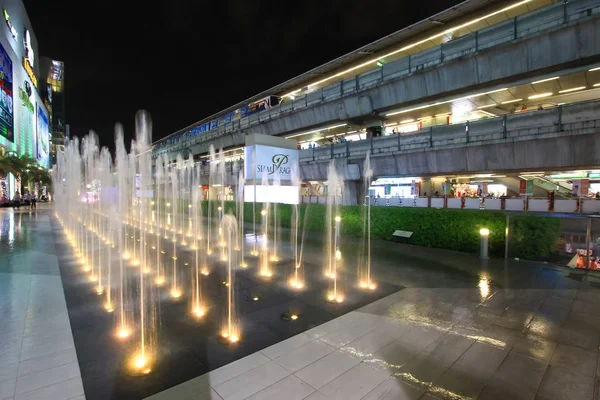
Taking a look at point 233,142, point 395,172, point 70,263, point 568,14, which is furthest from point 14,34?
point 568,14

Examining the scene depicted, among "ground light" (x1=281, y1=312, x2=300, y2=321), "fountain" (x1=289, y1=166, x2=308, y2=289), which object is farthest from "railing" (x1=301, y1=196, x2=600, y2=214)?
"ground light" (x1=281, y1=312, x2=300, y2=321)

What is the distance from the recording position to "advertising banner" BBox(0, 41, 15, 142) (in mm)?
30344

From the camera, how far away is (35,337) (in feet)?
13.4

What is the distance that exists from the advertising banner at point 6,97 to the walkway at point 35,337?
114 feet

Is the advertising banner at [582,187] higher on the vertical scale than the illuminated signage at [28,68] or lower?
lower

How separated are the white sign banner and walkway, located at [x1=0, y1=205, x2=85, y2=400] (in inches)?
477

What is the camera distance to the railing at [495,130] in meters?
10.9

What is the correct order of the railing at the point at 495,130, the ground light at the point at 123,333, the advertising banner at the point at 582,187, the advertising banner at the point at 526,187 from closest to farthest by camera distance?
the ground light at the point at 123,333
the railing at the point at 495,130
the advertising banner at the point at 582,187
the advertising banner at the point at 526,187

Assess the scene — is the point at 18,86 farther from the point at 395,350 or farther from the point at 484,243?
the point at 484,243

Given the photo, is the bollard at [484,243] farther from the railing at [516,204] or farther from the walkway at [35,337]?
the walkway at [35,337]

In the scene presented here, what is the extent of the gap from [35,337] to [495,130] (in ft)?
54.8

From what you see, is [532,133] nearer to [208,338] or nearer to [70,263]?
[208,338]

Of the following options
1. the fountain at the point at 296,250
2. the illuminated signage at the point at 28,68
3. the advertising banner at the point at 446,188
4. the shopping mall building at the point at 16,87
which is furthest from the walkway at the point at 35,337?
the illuminated signage at the point at 28,68

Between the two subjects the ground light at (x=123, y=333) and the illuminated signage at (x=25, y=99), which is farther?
the illuminated signage at (x=25, y=99)
